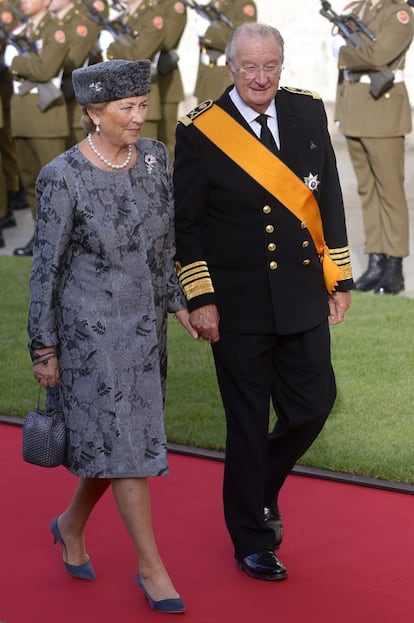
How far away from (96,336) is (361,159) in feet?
17.6

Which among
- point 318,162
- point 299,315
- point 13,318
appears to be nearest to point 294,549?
point 299,315

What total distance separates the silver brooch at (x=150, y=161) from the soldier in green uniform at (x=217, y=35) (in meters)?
6.89

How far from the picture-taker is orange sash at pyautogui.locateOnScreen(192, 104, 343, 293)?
455cm

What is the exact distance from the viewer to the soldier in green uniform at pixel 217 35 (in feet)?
37.3

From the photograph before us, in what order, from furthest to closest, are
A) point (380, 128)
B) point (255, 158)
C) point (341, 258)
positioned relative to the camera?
point (380, 128) < point (341, 258) < point (255, 158)

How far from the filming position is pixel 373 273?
9.46 m

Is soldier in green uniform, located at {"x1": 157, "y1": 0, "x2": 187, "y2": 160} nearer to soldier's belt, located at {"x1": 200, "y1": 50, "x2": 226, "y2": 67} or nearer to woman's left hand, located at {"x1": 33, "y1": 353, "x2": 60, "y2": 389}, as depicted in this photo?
soldier's belt, located at {"x1": 200, "y1": 50, "x2": 226, "y2": 67}

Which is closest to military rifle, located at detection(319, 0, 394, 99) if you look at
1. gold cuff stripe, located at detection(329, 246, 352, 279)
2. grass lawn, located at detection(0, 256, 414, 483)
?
grass lawn, located at detection(0, 256, 414, 483)

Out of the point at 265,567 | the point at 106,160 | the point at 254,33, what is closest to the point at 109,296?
the point at 106,160

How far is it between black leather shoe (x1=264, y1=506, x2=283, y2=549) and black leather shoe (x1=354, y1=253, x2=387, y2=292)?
15.1ft

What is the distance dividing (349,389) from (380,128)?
107 inches

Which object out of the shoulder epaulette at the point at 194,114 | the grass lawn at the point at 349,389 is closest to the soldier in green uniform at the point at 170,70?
the grass lawn at the point at 349,389

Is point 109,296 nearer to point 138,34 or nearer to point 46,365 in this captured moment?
point 46,365

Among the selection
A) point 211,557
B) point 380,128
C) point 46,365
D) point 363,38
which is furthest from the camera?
point 380,128
